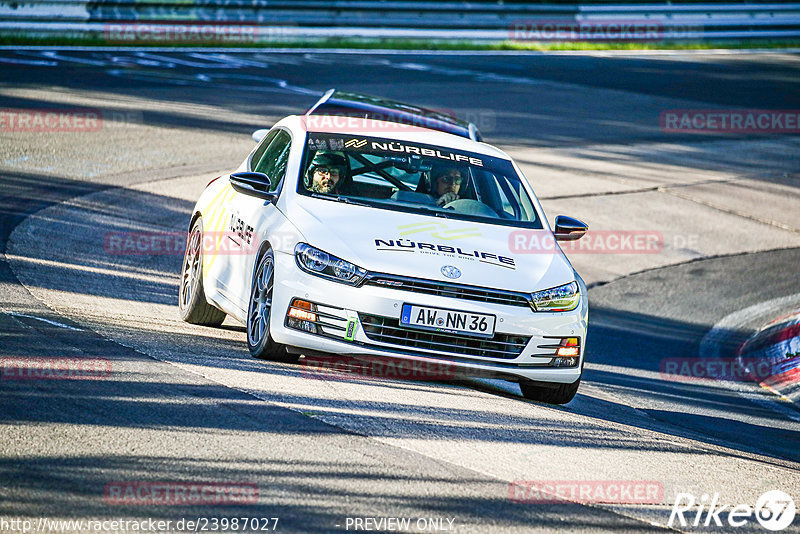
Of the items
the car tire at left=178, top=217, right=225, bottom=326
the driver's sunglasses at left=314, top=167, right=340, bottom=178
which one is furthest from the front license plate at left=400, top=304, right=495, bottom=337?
the car tire at left=178, top=217, right=225, bottom=326

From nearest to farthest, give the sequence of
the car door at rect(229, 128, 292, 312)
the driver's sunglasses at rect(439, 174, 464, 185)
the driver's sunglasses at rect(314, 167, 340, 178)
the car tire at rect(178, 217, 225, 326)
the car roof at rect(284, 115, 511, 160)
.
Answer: the car door at rect(229, 128, 292, 312) → the driver's sunglasses at rect(314, 167, 340, 178) → the driver's sunglasses at rect(439, 174, 464, 185) → the car roof at rect(284, 115, 511, 160) → the car tire at rect(178, 217, 225, 326)

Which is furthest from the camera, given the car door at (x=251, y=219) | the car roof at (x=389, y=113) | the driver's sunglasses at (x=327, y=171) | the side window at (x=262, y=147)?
the car roof at (x=389, y=113)

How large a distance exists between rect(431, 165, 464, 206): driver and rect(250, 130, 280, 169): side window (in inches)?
57.1

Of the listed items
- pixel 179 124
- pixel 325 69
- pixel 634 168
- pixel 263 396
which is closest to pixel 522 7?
pixel 325 69

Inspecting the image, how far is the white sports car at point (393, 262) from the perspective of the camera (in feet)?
23.0

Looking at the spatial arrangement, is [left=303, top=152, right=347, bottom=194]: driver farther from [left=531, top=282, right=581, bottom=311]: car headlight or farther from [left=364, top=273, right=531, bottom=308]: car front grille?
[left=531, top=282, right=581, bottom=311]: car headlight

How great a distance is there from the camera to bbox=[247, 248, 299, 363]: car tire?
→ 23.8ft

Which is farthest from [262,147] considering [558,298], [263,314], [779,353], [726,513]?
[779,353]

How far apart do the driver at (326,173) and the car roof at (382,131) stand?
36 centimetres

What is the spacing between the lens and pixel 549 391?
770cm

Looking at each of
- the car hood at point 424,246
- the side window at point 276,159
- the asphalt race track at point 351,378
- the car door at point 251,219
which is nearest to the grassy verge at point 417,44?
the asphalt race track at point 351,378

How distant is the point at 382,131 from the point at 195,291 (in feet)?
6.24

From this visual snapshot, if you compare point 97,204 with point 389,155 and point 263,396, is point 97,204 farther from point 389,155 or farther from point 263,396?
point 263,396

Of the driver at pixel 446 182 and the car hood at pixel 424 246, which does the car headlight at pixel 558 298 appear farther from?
the driver at pixel 446 182
